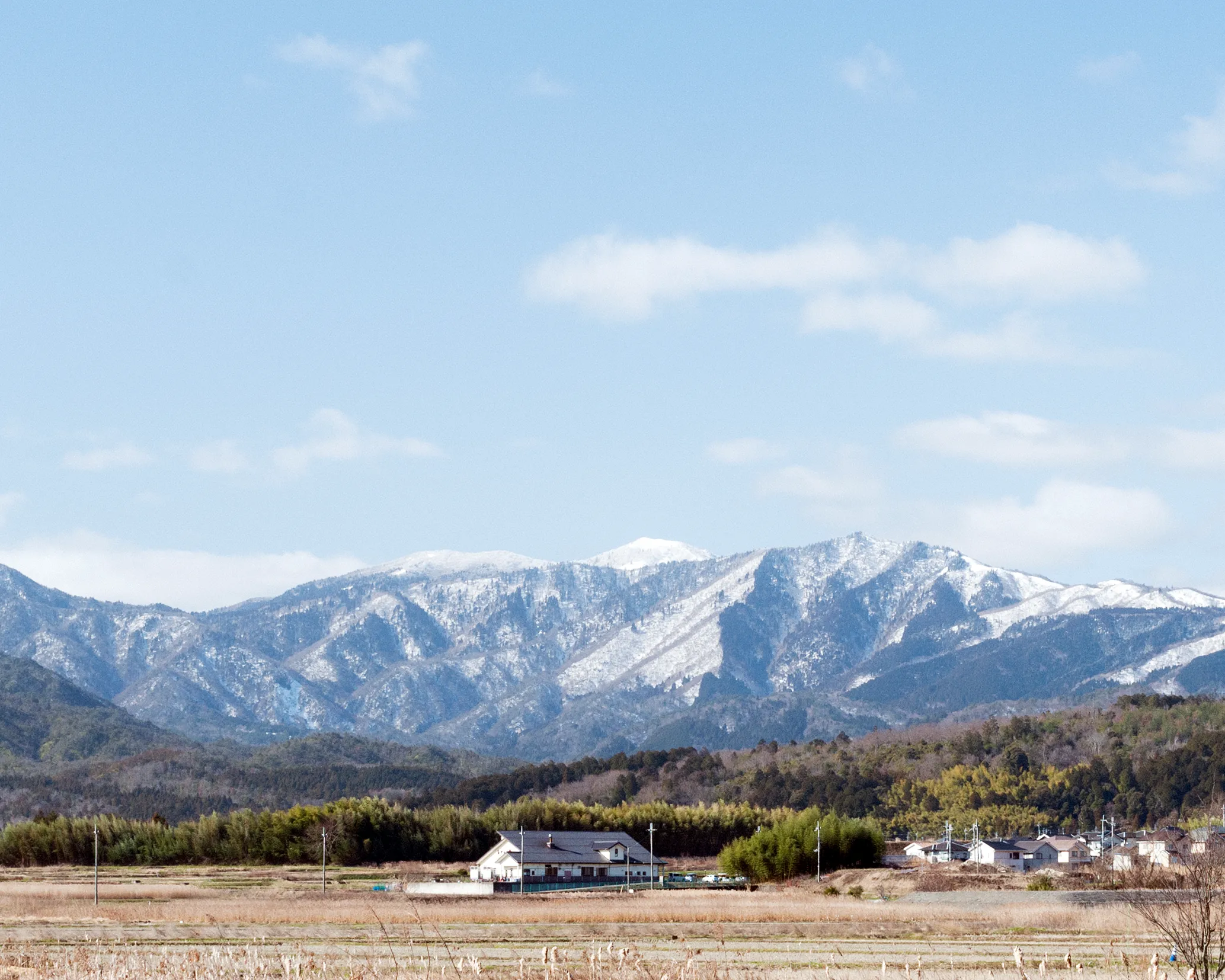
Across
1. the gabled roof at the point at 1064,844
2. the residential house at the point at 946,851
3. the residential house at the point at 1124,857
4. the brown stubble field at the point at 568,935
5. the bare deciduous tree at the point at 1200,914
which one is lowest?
the residential house at the point at 946,851

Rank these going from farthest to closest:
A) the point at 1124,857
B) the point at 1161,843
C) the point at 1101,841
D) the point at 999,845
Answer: the point at 1101,841
the point at 999,845
the point at 1161,843
the point at 1124,857

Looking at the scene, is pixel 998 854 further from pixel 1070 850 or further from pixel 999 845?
pixel 1070 850

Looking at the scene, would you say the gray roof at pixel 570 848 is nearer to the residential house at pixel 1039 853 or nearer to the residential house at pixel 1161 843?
the residential house at pixel 1161 843

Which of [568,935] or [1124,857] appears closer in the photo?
[568,935]

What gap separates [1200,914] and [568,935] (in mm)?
28102

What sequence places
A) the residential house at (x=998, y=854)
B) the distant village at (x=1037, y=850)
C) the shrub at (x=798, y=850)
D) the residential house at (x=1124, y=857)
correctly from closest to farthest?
the residential house at (x=1124, y=857) → the shrub at (x=798, y=850) → the distant village at (x=1037, y=850) → the residential house at (x=998, y=854)

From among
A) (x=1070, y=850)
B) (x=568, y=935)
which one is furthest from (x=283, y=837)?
(x=568, y=935)

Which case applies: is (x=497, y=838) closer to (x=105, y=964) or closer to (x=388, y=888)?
(x=388, y=888)

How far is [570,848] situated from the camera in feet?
403

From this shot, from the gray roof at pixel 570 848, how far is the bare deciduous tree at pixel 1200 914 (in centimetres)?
8568

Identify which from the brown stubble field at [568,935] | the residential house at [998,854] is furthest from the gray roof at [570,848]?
the residential house at [998,854]

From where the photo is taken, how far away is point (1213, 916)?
34062 mm

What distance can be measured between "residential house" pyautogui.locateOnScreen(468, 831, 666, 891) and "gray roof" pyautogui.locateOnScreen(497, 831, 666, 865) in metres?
0.04

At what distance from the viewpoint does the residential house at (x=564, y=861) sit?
117m
